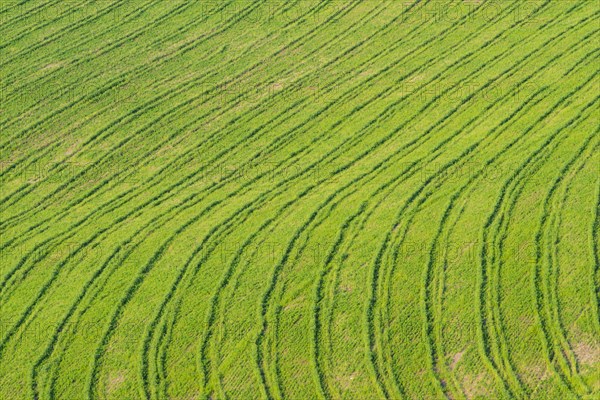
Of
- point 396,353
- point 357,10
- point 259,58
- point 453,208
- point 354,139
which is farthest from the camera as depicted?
point 357,10

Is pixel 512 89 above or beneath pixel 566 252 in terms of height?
above

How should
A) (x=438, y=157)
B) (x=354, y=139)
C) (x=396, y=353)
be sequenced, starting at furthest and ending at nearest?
(x=354, y=139) → (x=438, y=157) → (x=396, y=353)

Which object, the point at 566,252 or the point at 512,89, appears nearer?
the point at 566,252

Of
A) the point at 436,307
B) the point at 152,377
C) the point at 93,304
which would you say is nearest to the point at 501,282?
the point at 436,307

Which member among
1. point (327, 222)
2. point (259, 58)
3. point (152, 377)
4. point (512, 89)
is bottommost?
point (152, 377)

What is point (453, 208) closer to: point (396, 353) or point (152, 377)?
point (396, 353)

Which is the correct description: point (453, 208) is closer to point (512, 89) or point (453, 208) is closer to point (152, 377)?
point (512, 89)
